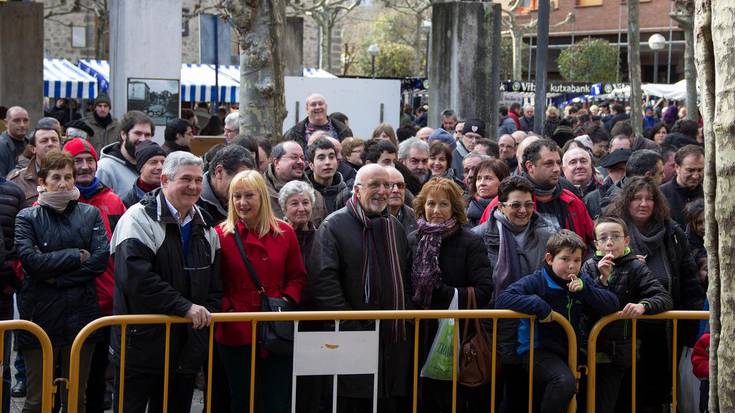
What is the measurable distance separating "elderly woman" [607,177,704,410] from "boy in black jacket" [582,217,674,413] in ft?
1.12

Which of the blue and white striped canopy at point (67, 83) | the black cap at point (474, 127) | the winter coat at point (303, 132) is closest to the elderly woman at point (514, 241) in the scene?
the winter coat at point (303, 132)

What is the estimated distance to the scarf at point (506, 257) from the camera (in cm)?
705

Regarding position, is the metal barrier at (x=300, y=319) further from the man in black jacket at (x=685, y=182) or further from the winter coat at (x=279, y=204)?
the man in black jacket at (x=685, y=182)

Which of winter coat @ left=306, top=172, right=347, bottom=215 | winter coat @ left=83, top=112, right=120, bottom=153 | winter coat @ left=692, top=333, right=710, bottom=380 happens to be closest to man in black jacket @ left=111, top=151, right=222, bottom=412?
winter coat @ left=306, top=172, right=347, bottom=215

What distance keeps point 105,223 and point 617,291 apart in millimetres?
3323

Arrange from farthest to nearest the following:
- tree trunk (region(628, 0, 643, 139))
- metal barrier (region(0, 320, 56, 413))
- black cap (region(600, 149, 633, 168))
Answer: tree trunk (region(628, 0, 643, 139)) → black cap (region(600, 149, 633, 168)) → metal barrier (region(0, 320, 56, 413))

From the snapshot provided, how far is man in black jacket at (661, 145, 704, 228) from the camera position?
29.2 ft

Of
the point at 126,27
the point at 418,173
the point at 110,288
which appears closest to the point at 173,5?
the point at 126,27

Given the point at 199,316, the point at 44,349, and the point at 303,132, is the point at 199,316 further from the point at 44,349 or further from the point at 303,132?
the point at 303,132

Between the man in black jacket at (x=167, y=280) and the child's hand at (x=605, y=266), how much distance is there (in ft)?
7.65

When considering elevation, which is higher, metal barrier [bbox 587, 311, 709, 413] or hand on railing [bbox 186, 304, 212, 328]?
hand on railing [bbox 186, 304, 212, 328]

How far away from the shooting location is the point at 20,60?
21.4 metres

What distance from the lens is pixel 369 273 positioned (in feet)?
21.9

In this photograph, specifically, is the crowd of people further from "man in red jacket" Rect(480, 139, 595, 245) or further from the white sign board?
the white sign board
